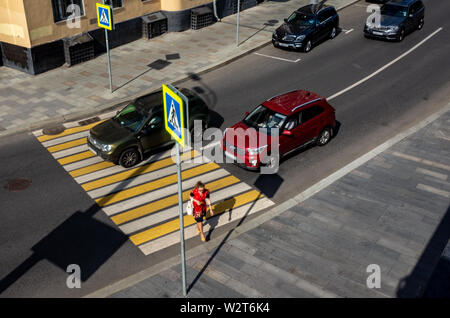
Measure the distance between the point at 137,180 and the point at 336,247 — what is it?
21.2 feet

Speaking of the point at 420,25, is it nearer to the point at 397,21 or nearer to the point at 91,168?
the point at 397,21

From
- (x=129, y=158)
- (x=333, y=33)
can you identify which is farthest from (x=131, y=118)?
(x=333, y=33)

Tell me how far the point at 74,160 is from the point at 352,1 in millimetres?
25606

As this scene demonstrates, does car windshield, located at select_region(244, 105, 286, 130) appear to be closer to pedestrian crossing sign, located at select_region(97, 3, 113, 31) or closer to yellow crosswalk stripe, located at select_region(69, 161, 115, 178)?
yellow crosswalk stripe, located at select_region(69, 161, 115, 178)

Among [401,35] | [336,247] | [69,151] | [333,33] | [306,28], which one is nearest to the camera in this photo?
[336,247]

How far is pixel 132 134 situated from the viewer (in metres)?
14.8

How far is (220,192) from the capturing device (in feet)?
45.8

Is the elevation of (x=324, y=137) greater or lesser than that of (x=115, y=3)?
lesser

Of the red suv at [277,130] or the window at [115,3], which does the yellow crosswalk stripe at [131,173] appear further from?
the window at [115,3]

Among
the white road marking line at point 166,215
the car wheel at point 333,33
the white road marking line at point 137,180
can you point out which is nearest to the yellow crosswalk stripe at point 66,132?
the white road marking line at point 137,180

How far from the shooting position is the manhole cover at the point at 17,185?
45.1 feet

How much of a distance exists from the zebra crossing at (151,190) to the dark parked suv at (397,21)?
15705 millimetres

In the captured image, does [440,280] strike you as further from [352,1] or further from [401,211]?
[352,1]

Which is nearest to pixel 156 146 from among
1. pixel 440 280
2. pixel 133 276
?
pixel 133 276
